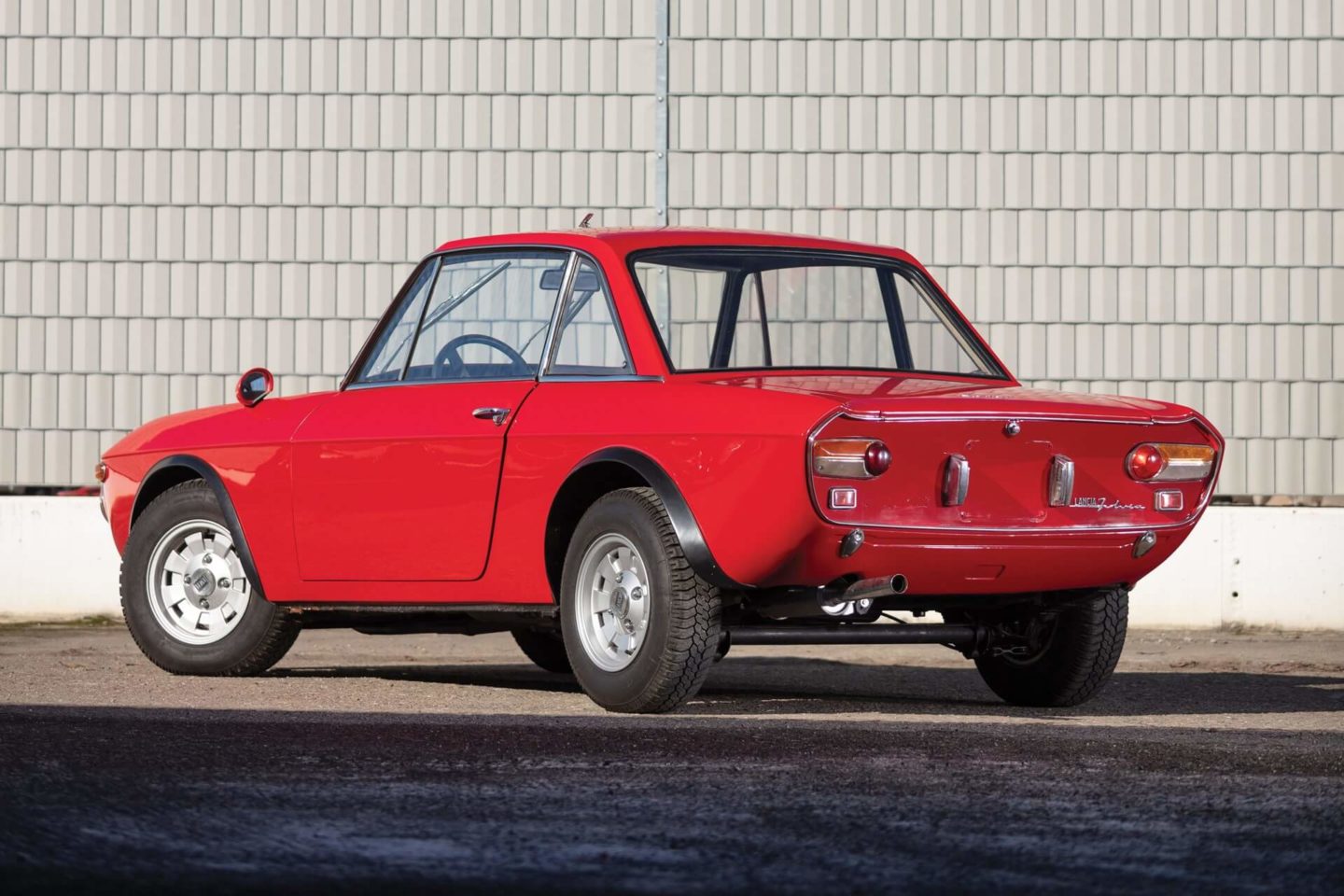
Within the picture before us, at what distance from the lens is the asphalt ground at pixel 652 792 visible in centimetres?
429

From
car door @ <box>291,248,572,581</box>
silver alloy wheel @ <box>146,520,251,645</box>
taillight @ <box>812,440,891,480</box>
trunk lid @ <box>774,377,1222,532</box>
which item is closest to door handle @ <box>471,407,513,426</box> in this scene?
car door @ <box>291,248,572,581</box>

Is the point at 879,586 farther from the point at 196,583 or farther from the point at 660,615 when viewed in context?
the point at 196,583

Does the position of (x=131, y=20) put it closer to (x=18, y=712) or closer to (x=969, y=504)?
Result: (x=18, y=712)

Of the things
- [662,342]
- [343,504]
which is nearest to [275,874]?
[662,342]

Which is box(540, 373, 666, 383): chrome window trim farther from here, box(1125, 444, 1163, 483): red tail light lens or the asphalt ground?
box(1125, 444, 1163, 483): red tail light lens

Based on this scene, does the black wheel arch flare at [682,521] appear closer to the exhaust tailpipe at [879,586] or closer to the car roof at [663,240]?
the exhaust tailpipe at [879,586]

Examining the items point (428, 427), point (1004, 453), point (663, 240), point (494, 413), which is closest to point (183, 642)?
point (428, 427)

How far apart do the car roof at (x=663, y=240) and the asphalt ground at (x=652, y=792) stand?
161cm

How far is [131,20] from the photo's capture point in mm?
14031

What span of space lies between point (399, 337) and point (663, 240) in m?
1.14

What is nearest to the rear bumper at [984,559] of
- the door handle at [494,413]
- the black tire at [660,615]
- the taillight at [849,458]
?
the taillight at [849,458]

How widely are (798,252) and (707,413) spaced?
149cm

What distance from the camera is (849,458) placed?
669 cm

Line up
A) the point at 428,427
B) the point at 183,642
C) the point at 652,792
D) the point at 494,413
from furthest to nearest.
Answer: the point at 183,642 < the point at 428,427 < the point at 494,413 < the point at 652,792
